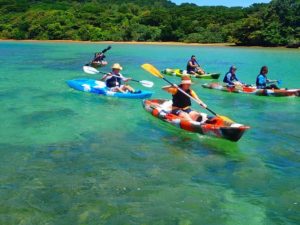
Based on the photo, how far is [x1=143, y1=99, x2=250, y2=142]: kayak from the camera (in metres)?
9.69

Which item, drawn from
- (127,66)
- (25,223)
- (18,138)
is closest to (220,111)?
(18,138)

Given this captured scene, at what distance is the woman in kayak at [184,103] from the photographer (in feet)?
36.2

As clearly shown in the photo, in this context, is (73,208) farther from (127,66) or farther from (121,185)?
(127,66)

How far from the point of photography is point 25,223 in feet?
20.2

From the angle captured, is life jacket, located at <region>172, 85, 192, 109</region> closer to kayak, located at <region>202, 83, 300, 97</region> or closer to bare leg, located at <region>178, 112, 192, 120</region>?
bare leg, located at <region>178, 112, 192, 120</region>

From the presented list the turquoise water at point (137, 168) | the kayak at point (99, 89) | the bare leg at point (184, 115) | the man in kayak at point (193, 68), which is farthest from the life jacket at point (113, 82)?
the man in kayak at point (193, 68)

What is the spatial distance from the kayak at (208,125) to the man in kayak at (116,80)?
330cm

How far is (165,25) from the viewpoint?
61.8 meters

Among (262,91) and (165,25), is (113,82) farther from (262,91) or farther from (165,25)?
(165,25)

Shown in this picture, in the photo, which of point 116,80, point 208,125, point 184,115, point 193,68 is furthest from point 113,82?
point 193,68

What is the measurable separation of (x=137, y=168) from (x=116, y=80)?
7792 millimetres

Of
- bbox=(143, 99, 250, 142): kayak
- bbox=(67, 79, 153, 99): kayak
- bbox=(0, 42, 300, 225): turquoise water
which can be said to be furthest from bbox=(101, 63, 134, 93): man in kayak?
bbox=(143, 99, 250, 142): kayak

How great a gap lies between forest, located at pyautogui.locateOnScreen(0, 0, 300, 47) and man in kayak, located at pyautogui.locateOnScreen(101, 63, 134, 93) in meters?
35.8

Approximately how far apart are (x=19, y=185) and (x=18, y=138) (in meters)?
2.98
